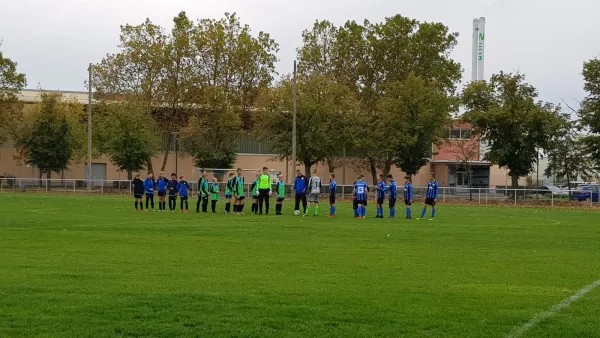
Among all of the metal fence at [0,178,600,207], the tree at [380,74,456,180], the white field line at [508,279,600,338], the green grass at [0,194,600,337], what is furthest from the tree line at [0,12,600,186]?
the white field line at [508,279,600,338]

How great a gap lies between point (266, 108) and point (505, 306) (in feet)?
169

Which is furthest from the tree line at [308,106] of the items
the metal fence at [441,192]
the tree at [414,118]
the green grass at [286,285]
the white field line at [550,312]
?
the white field line at [550,312]

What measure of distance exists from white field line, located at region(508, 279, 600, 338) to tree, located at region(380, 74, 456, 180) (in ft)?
155

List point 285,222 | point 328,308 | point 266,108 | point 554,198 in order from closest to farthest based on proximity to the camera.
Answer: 1. point 328,308
2. point 285,222
3. point 554,198
4. point 266,108

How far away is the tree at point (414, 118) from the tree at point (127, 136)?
739 inches

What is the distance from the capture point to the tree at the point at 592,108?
51.5 metres

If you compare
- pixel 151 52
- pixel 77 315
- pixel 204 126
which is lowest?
pixel 77 315

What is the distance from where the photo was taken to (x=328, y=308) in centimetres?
827


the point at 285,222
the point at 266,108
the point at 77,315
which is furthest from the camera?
the point at 266,108

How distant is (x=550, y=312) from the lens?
8336 mm

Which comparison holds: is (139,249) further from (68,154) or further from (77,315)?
(68,154)

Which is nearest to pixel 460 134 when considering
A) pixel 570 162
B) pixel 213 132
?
pixel 570 162

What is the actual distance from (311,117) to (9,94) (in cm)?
2554

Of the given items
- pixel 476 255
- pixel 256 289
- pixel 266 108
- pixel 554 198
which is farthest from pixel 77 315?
pixel 266 108
